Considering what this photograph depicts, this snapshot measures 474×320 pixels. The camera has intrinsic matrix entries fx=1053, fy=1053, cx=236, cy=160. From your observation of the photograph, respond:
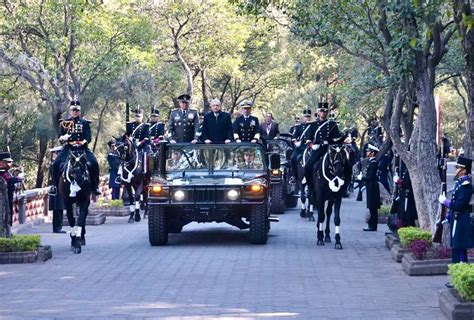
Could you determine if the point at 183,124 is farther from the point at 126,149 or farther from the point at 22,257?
the point at 22,257

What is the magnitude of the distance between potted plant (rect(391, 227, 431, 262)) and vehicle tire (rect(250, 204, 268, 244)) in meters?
2.94

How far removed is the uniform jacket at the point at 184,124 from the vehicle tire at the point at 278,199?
212 inches

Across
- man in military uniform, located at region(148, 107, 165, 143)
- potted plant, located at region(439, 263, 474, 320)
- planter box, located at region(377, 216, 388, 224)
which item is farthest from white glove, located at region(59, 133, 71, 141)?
planter box, located at region(377, 216, 388, 224)

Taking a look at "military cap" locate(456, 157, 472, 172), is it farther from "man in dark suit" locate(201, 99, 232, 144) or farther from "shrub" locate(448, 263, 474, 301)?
"man in dark suit" locate(201, 99, 232, 144)

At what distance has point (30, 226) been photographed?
81.1 feet

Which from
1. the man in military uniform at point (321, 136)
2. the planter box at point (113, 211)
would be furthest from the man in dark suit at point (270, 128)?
the man in military uniform at point (321, 136)

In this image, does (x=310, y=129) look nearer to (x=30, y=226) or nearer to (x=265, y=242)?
(x=265, y=242)

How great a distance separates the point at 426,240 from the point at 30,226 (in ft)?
37.6

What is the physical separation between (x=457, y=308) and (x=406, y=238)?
5458 mm

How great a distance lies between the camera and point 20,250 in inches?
679

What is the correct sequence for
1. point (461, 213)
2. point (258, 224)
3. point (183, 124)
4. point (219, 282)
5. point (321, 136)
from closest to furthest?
point (461, 213) < point (219, 282) < point (258, 224) < point (321, 136) < point (183, 124)

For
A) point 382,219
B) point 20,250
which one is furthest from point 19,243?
point 382,219

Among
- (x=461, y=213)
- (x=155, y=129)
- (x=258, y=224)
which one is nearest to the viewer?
(x=461, y=213)

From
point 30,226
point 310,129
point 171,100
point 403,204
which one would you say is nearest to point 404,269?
point 403,204
